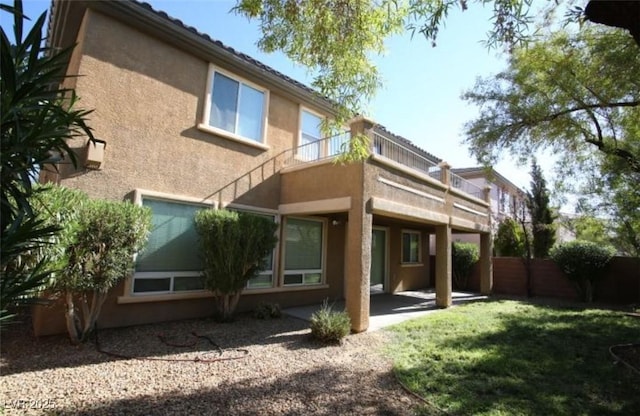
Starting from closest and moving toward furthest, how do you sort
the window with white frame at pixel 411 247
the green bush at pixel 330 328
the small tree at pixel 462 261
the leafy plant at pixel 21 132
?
the leafy plant at pixel 21 132, the green bush at pixel 330 328, the window with white frame at pixel 411 247, the small tree at pixel 462 261

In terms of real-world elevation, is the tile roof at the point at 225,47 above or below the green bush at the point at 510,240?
above

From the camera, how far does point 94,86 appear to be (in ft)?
24.8

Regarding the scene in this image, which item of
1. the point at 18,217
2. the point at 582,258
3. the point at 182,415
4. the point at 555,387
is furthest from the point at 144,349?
the point at 582,258

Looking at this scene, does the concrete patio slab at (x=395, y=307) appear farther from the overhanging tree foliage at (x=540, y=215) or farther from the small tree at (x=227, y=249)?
the overhanging tree foliage at (x=540, y=215)

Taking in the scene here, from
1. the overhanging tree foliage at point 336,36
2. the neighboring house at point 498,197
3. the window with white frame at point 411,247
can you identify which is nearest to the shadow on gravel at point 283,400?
the overhanging tree foliage at point 336,36

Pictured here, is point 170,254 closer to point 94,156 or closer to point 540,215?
point 94,156

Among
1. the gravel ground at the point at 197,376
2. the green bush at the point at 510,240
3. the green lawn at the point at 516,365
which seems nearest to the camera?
the gravel ground at the point at 197,376

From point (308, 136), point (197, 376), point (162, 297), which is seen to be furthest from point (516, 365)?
point (308, 136)

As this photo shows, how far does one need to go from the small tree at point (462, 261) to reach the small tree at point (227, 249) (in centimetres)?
1255

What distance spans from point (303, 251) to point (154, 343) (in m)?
5.62

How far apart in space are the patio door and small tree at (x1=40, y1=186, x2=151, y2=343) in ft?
33.6

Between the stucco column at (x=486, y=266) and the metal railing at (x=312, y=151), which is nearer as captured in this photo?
the metal railing at (x=312, y=151)

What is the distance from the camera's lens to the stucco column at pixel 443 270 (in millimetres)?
12516

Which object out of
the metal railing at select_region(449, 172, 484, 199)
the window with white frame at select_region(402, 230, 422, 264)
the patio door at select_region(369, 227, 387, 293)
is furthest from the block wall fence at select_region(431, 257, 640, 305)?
the patio door at select_region(369, 227, 387, 293)
